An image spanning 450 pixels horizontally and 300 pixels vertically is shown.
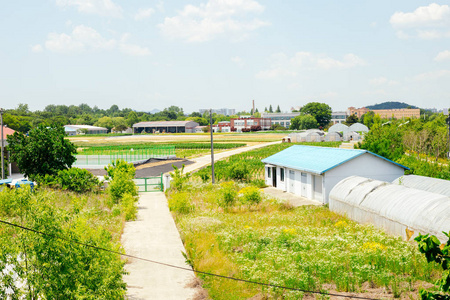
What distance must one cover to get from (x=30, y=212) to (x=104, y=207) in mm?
18374

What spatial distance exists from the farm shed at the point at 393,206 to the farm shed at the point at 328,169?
232cm

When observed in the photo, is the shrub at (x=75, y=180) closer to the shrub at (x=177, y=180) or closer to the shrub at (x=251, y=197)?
the shrub at (x=177, y=180)

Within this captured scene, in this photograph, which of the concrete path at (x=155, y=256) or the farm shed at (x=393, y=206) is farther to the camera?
the farm shed at (x=393, y=206)

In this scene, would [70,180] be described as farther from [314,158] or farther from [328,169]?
[328,169]

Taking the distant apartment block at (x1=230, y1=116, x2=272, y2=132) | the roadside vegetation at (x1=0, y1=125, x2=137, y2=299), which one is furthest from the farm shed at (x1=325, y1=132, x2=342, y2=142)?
the roadside vegetation at (x1=0, y1=125, x2=137, y2=299)

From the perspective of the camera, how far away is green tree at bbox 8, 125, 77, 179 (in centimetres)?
3303

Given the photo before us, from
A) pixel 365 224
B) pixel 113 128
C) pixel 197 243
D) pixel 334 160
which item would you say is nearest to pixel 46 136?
pixel 197 243

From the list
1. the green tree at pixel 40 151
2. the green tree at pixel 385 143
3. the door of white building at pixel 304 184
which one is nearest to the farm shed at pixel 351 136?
the green tree at pixel 385 143

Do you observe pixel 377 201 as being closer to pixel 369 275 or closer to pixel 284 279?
pixel 369 275

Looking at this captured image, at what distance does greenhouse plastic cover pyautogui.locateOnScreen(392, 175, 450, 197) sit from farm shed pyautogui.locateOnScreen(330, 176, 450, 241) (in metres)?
4.02

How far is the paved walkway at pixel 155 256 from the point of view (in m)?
13.9

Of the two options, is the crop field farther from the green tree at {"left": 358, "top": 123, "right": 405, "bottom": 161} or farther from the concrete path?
the green tree at {"left": 358, "top": 123, "right": 405, "bottom": 161}

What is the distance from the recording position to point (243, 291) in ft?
44.3

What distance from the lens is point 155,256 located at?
691 inches
